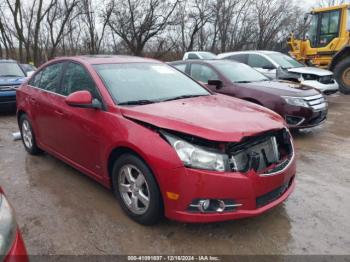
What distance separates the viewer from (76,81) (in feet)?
12.7

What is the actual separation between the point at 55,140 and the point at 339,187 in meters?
3.66

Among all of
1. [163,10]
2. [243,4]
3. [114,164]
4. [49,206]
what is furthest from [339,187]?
[243,4]

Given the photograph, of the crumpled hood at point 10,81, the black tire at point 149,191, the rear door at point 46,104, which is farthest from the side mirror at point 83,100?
the crumpled hood at point 10,81

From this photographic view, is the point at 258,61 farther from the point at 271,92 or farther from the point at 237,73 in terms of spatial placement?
the point at 271,92

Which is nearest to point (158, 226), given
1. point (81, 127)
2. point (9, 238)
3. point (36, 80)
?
point (81, 127)

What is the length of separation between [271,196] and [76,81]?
2.60 meters

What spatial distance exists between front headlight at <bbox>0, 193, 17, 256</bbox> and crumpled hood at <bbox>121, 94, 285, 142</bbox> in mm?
1363

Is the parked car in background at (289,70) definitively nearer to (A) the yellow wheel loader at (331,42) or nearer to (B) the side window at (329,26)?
(A) the yellow wheel loader at (331,42)

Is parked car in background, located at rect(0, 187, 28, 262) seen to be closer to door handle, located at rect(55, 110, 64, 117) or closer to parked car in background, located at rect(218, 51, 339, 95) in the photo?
door handle, located at rect(55, 110, 64, 117)

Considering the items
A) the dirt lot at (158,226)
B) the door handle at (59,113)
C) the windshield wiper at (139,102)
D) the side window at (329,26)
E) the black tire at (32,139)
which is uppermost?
the side window at (329,26)

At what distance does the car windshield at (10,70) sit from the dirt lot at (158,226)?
19.5 feet

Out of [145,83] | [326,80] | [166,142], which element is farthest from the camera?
[326,80]

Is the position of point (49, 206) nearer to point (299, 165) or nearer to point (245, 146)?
point (245, 146)

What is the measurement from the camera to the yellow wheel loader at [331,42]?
1176cm
